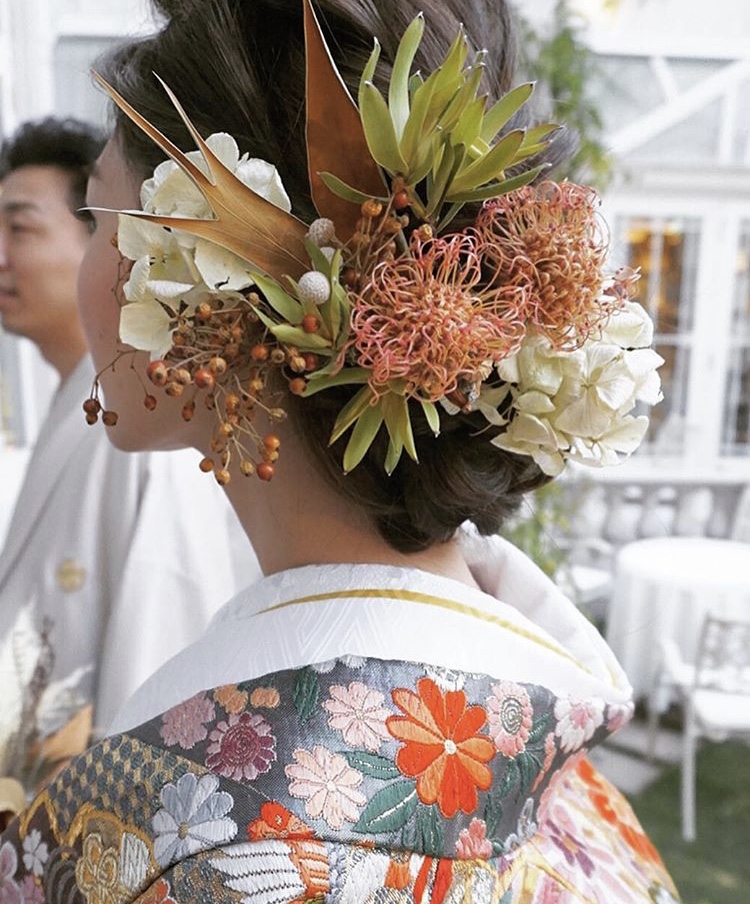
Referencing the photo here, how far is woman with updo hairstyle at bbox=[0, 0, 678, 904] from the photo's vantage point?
52 cm

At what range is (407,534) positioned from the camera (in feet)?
2.17

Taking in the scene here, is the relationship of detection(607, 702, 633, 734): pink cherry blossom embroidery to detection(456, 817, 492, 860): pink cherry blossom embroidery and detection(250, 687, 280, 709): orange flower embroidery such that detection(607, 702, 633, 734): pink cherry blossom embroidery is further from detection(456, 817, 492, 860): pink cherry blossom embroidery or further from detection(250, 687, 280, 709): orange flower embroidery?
detection(250, 687, 280, 709): orange flower embroidery

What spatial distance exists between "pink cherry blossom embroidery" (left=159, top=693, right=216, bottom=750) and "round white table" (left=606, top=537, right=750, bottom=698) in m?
2.62

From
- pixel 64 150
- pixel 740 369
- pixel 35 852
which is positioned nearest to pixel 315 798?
pixel 35 852

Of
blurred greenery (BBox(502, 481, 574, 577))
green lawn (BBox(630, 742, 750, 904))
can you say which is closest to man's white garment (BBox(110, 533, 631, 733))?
blurred greenery (BBox(502, 481, 574, 577))

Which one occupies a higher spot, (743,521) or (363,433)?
(363,433)

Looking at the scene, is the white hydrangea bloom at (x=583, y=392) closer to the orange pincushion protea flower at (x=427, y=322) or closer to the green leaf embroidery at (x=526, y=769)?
the orange pincushion protea flower at (x=427, y=322)

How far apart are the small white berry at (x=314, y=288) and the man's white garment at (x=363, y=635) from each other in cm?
22

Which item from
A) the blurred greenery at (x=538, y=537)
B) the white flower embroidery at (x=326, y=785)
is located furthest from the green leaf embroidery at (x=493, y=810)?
the blurred greenery at (x=538, y=537)

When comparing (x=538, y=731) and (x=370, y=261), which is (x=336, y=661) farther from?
(x=370, y=261)

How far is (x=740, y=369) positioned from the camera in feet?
13.9

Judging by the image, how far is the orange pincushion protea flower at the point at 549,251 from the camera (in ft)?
1.82

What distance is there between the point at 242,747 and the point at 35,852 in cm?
18

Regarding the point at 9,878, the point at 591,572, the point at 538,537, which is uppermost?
the point at 9,878
